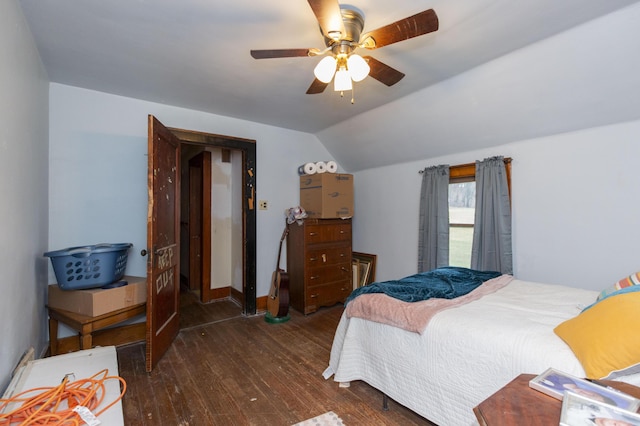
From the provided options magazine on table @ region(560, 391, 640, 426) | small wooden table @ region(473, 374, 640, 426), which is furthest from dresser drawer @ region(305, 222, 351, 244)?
magazine on table @ region(560, 391, 640, 426)

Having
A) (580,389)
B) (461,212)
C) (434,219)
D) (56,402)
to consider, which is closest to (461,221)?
(461,212)

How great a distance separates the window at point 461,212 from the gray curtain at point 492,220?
9.8 inches

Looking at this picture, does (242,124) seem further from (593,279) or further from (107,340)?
(593,279)

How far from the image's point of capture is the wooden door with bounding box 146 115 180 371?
2.29 m

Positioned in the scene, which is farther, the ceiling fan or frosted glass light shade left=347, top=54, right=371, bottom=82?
frosted glass light shade left=347, top=54, right=371, bottom=82

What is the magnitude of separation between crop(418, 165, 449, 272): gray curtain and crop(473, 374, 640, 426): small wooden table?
2.36m

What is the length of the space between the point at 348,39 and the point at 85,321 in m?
2.63

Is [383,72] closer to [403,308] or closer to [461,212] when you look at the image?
[403,308]

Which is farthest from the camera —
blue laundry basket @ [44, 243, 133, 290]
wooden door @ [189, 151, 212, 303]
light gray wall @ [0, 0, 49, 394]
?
wooden door @ [189, 151, 212, 303]

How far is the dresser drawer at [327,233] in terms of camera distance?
3.58 metres

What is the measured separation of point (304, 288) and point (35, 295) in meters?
A: 2.38

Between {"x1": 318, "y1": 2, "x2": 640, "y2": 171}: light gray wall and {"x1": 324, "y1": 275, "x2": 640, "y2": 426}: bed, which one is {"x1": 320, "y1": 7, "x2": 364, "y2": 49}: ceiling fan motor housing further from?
{"x1": 324, "y1": 275, "x2": 640, "y2": 426}: bed

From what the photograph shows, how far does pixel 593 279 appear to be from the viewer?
2297mm

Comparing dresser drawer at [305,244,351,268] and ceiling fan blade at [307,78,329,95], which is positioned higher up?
ceiling fan blade at [307,78,329,95]
